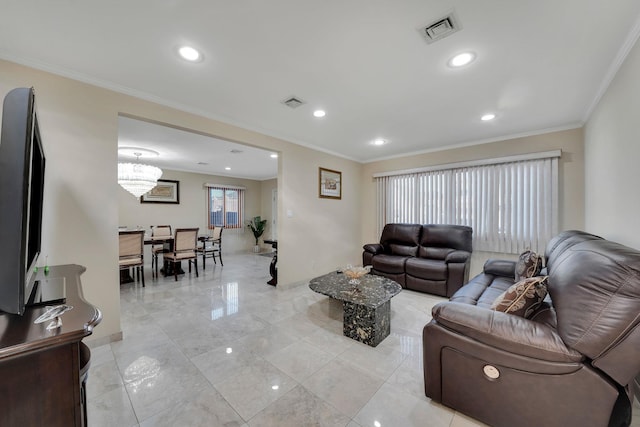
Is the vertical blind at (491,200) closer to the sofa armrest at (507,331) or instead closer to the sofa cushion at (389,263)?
the sofa cushion at (389,263)

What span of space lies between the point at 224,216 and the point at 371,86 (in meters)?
6.28

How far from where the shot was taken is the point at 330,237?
476 cm

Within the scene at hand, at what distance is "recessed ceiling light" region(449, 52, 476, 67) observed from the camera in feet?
6.09

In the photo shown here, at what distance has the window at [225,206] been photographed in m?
7.17

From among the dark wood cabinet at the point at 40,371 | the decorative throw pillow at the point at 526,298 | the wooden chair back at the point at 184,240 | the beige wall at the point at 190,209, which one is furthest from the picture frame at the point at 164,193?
the decorative throw pillow at the point at 526,298

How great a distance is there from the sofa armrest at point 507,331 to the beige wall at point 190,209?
264 inches

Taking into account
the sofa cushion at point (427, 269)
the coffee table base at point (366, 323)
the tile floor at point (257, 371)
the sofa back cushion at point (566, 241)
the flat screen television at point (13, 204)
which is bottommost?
the tile floor at point (257, 371)

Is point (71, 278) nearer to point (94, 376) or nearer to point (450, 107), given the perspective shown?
point (94, 376)

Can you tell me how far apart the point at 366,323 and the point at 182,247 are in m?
3.86

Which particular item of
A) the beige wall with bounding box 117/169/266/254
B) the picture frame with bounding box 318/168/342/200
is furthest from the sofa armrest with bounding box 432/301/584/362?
the beige wall with bounding box 117/169/266/254

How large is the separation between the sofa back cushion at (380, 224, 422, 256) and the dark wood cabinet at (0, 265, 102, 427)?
14.1ft

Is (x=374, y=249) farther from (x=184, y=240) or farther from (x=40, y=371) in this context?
(x=40, y=371)

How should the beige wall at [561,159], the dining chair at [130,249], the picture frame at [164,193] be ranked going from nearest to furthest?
the beige wall at [561,159], the dining chair at [130,249], the picture frame at [164,193]

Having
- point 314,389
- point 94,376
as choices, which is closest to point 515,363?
point 314,389
